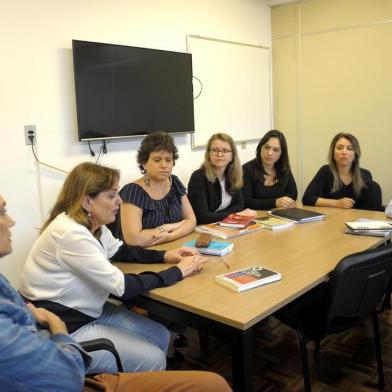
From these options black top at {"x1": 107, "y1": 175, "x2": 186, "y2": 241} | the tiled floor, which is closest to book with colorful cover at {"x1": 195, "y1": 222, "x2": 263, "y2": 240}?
black top at {"x1": 107, "y1": 175, "x2": 186, "y2": 241}

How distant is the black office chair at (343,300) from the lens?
5.96 feet

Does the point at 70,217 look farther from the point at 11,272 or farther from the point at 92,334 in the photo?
the point at 11,272

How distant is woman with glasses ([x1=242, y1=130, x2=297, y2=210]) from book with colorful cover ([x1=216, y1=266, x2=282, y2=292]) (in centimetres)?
162

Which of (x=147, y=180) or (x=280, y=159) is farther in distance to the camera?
(x=280, y=159)

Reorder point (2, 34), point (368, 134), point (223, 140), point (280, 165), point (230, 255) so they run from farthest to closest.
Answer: point (368, 134) → point (280, 165) → point (223, 140) → point (2, 34) → point (230, 255)

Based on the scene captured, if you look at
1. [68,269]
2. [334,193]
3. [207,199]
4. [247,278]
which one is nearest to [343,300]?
[247,278]

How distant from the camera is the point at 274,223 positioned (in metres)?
2.77

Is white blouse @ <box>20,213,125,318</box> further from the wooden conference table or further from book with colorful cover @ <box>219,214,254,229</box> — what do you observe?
book with colorful cover @ <box>219,214,254,229</box>

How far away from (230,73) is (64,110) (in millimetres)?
2128

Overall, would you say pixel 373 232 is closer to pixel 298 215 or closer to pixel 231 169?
pixel 298 215

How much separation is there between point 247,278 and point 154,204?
0.94m

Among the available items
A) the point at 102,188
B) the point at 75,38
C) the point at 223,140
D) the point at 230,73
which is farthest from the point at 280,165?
the point at 102,188

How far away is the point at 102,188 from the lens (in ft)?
5.88

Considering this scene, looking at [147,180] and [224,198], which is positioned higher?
[147,180]
